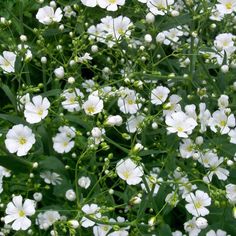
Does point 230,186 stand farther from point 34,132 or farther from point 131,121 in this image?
point 34,132

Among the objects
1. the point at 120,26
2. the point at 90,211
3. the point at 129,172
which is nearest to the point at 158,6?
the point at 120,26

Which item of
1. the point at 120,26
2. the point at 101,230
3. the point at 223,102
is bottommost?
the point at 101,230

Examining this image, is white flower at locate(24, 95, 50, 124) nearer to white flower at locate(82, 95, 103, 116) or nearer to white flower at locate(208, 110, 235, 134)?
white flower at locate(82, 95, 103, 116)

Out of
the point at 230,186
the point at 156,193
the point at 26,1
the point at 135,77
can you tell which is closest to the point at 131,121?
the point at 135,77

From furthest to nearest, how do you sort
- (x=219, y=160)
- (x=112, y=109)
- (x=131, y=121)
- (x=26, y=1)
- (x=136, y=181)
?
(x=26, y=1)
(x=112, y=109)
(x=131, y=121)
(x=219, y=160)
(x=136, y=181)

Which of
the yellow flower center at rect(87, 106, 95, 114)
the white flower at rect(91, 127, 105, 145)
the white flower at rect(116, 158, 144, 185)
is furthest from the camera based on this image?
the yellow flower center at rect(87, 106, 95, 114)

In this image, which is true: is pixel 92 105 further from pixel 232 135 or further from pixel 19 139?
pixel 232 135

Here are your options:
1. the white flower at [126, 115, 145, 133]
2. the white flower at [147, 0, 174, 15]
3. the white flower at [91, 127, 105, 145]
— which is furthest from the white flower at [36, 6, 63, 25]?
the white flower at [91, 127, 105, 145]
